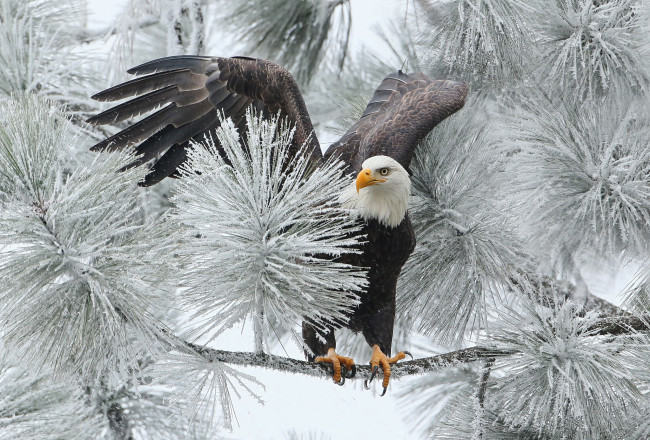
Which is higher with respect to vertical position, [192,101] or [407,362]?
[192,101]

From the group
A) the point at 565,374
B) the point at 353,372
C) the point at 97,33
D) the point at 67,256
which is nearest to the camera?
the point at 67,256

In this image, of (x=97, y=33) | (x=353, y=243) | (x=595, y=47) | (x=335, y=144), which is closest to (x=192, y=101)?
(x=335, y=144)

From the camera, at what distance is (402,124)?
1.69 metres

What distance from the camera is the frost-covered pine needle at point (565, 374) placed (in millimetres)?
1259

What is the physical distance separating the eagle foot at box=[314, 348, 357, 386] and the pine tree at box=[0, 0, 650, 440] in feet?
0.25

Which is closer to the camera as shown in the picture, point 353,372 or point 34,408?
point 34,408

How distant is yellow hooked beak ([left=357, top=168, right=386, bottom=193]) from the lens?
1425mm

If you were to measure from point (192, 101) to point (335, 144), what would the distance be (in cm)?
33

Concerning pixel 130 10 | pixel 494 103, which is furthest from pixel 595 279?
pixel 130 10

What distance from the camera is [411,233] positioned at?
154cm

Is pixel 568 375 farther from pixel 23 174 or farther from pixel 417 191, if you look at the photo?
pixel 23 174

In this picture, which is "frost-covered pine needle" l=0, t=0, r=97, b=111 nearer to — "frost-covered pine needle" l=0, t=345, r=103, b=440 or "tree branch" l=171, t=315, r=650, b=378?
"frost-covered pine needle" l=0, t=345, r=103, b=440

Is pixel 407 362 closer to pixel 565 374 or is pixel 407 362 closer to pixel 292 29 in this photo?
pixel 565 374

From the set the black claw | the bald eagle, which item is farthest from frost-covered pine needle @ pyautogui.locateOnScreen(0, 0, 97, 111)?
the black claw
